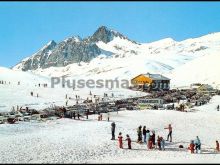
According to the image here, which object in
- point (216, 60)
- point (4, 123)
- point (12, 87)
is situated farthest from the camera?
point (216, 60)

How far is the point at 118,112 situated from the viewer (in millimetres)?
61125

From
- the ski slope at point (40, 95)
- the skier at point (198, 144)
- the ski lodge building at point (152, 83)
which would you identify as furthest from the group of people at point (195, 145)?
the ski lodge building at point (152, 83)

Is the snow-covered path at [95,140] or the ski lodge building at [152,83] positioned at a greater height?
the ski lodge building at [152,83]

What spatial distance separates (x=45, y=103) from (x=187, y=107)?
23631mm

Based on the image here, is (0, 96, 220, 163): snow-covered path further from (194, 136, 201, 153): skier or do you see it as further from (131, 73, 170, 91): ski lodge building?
(131, 73, 170, 91): ski lodge building

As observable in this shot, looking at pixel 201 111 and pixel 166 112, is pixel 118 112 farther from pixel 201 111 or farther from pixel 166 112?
pixel 201 111

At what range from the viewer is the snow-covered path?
32531mm

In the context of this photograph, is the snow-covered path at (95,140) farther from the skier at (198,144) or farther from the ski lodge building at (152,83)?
the ski lodge building at (152,83)

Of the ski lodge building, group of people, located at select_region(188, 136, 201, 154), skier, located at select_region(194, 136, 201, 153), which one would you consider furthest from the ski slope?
skier, located at select_region(194, 136, 201, 153)

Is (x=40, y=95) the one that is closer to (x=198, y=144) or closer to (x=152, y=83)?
(x=152, y=83)

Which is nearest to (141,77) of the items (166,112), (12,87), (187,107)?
(12,87)

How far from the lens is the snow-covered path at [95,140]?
107 ft

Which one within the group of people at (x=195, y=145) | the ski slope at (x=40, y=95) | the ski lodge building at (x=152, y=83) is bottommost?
the group of people at (x=195, y=145)

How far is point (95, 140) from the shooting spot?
1528 inches
